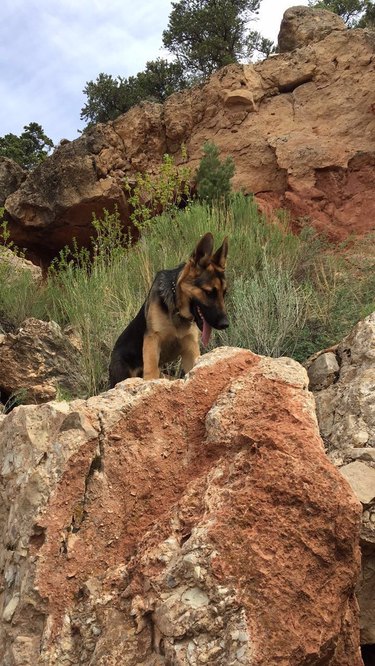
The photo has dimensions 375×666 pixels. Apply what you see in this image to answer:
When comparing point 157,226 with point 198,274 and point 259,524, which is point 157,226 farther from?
point 259,524

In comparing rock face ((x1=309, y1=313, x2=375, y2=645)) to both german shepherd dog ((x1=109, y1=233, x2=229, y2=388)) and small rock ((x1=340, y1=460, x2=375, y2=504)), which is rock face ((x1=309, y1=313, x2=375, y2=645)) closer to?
small rock ((x1=340, y1=460, x2=375, y2=504))

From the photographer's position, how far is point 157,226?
8883 millimetres

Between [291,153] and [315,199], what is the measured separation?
97cm

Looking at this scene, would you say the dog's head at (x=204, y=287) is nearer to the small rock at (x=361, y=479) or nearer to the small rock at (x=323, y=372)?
the small rock at (x=323, y=372)

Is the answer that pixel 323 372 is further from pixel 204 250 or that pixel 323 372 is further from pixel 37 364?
pixel 37 364

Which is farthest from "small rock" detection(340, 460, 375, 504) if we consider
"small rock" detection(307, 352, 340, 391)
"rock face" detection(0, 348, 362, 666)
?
"small rock" detection(307, 352, 340, 391)

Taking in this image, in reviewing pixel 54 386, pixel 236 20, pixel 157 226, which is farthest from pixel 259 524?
pixel 236 20

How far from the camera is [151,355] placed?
555 cm

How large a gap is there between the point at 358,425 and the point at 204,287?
7.98 feet

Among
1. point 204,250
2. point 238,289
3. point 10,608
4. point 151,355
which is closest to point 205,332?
point 151,355

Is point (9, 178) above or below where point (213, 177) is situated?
above

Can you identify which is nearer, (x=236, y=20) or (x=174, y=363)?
(x=174, y=363)

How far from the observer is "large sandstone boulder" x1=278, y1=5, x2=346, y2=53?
1337 centimetres

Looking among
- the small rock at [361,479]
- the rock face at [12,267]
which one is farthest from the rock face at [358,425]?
the rock face at [12,267]
